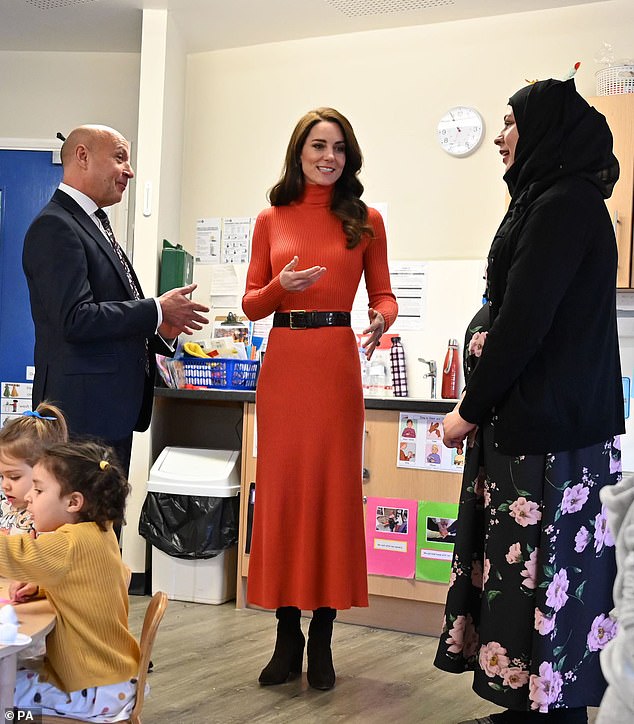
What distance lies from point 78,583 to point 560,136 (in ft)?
4.37

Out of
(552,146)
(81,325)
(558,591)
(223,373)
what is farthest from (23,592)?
(223,373)

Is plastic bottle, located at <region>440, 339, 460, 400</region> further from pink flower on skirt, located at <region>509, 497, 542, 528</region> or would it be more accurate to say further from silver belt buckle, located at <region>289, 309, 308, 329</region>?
pink flower on skirt, located at <region>509, 497, 542, 528</region>

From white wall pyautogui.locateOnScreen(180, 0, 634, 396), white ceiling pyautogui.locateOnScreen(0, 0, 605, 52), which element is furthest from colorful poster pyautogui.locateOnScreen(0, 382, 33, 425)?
white ceiling pyautogui.locateOnScreen(0, 0, 605, 52)

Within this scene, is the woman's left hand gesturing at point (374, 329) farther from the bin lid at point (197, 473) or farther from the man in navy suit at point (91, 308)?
the bin lid at point (197, 473)

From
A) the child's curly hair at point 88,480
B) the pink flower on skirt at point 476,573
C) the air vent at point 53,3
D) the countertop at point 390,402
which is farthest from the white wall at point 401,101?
the child's curly hair at point 88,480

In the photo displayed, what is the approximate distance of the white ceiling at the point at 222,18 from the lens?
4012mm

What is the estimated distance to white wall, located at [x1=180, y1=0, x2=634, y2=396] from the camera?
401cm

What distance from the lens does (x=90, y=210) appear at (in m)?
2.53

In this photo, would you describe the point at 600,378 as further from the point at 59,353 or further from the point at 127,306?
the point at 59,353

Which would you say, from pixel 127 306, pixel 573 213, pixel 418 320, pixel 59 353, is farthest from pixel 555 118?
pixel 418 320

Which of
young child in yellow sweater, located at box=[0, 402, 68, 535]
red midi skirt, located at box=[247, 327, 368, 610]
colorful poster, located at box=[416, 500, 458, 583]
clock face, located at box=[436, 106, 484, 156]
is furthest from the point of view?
clock face, located at box=[436, 106, 484, 156]

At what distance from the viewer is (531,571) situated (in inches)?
73.3

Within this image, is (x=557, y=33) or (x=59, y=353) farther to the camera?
(x=557, y=33)

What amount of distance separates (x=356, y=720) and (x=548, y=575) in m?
0.84
